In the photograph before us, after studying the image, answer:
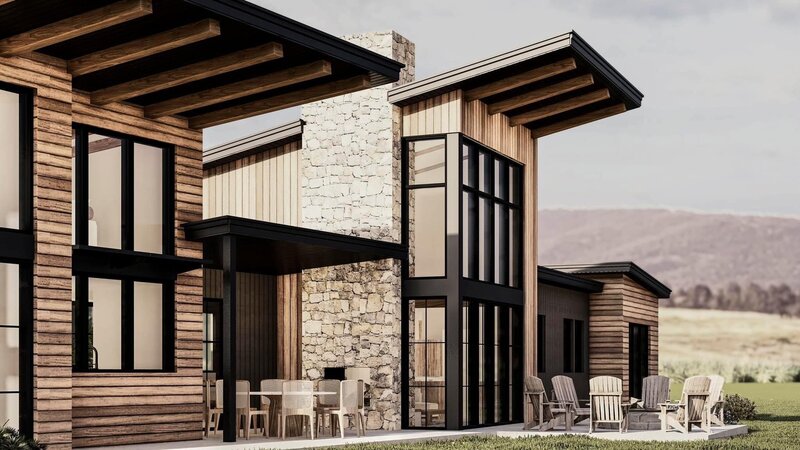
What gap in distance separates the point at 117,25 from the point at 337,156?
23.4 feet

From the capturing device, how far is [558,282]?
2405 centimetres

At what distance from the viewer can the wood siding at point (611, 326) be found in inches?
1030

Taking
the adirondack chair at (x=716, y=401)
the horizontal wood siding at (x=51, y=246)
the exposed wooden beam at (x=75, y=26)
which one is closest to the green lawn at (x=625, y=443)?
the adirondack chair at (x=716, y=401)

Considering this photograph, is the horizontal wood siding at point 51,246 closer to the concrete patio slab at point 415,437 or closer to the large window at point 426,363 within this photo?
the concrete patio slab at point 415,437

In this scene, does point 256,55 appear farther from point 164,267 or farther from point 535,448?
point 535,448

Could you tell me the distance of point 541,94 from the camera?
19422 mm

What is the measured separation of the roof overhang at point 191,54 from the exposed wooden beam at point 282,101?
13 mm

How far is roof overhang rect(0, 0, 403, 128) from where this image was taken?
1169cm

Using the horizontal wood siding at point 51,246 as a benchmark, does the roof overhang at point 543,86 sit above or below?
above

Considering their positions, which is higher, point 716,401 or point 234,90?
point 234,90

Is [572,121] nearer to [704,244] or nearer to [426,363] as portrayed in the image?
[426,363]

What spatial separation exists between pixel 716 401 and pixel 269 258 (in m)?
7.20

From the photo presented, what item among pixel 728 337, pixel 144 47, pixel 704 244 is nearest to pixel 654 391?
pixel 144 47

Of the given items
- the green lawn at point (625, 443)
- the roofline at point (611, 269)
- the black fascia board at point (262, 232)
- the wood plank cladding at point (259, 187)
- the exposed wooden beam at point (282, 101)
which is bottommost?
the green lawn at point (625, 443)
